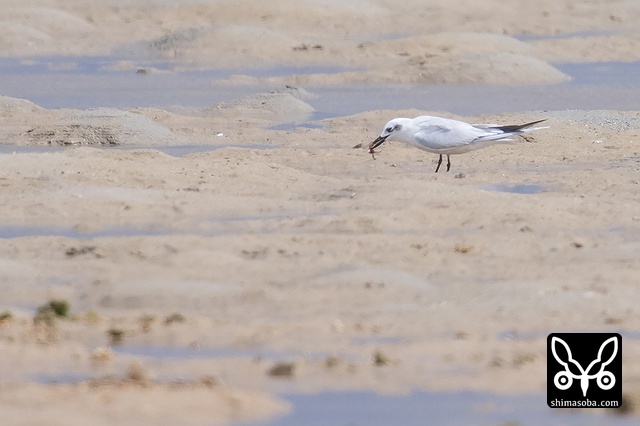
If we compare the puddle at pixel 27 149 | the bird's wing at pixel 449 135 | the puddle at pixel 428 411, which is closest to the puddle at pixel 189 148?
the puddle at pixel 27 149

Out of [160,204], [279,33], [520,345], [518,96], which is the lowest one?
[520,345]

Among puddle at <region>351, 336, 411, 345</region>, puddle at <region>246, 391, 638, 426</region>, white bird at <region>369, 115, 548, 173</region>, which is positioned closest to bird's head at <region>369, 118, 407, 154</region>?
white bird at <region>369, 115, 548, 173</region>

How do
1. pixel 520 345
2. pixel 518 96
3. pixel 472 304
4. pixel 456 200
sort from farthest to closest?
pixel 518 96
pixel 456 200
pixel 472 304
pixel 520 345

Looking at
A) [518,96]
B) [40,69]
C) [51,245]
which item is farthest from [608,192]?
[40,69]

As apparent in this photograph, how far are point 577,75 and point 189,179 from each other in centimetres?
1268

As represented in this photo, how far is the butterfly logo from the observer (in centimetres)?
516

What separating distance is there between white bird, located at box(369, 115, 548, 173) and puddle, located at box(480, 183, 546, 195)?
17.7 inches

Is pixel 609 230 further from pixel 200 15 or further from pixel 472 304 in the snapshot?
pixel 200 15

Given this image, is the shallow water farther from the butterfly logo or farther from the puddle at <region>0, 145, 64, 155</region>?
the butterfly logo

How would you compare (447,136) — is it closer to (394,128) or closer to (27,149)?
(394,128)

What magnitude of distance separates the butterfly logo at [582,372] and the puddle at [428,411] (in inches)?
5.4

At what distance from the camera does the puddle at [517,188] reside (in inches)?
405

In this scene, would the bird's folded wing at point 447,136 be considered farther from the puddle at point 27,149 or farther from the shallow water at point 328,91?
the shallow water at point 328,91

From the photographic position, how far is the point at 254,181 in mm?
10336
